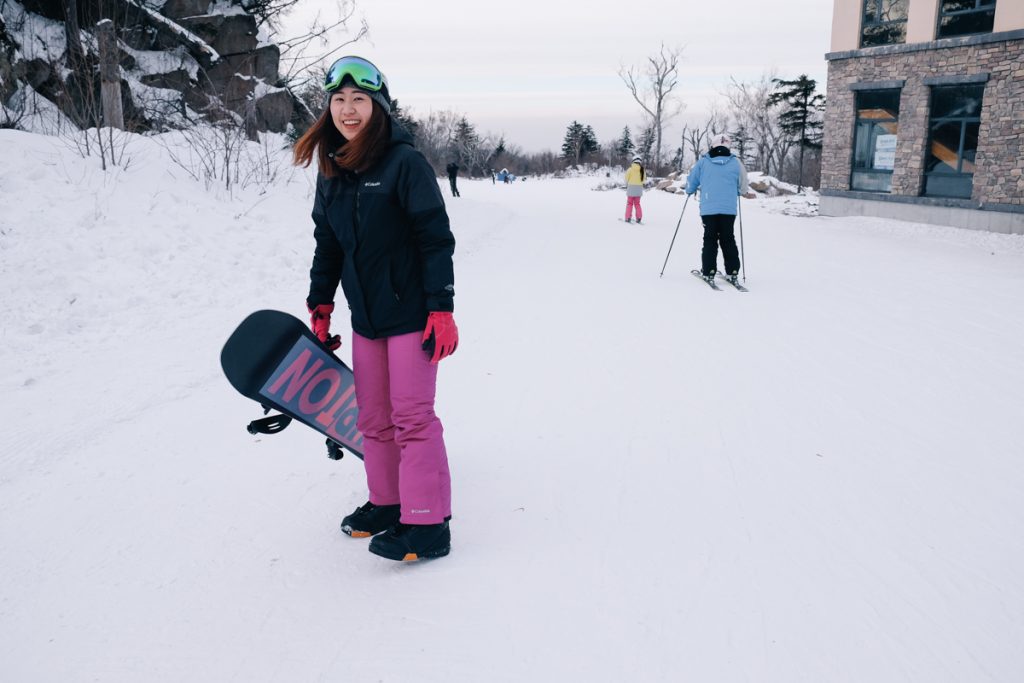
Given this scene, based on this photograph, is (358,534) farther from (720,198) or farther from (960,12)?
(960,12)

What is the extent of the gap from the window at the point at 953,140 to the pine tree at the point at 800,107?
97.2ft

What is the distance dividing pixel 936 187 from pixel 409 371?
18.1 m

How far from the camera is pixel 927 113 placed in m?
16.8

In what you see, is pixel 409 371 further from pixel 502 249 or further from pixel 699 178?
pixel 502 249

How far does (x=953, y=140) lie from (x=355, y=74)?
18.1 metres

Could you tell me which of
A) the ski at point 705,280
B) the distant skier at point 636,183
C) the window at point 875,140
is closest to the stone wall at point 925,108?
the window at point 875,140

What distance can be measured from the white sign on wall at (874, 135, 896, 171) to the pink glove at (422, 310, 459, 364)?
723 inches

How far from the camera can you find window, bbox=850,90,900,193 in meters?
17.9

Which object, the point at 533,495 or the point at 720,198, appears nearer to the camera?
the point at 533,495

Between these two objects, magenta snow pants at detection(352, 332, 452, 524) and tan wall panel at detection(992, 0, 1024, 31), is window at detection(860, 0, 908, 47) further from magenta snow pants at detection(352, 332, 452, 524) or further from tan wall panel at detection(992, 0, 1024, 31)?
magenta snow pants at detection(352, 332, 452, 524)

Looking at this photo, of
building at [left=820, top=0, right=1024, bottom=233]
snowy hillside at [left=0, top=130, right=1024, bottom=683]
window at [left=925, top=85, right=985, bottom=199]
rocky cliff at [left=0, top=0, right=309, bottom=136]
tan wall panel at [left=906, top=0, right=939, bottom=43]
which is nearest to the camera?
snowy hillside at [left=0, top=130, right=1024, bottom=683]

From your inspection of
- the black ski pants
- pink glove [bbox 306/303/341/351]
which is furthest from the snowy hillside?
the black ski pants

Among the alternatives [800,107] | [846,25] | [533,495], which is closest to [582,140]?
[800,107]

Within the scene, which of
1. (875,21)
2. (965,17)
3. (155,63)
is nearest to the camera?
(155,63)
